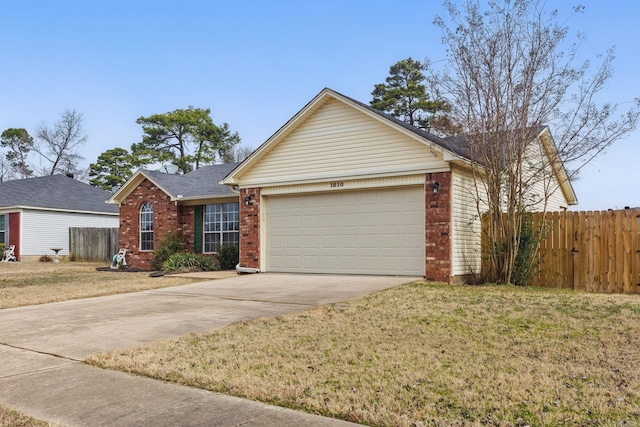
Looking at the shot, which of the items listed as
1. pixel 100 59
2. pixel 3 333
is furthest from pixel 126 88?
pixel 3 333

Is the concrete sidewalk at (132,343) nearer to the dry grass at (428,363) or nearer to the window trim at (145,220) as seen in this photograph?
the dry grass at (428,363)

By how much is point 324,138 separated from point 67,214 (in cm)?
2099

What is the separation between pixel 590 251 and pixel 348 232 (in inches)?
233

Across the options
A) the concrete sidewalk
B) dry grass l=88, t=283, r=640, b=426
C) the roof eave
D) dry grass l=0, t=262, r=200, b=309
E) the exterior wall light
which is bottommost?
dry grass l=0, t=262, r=200, b=309

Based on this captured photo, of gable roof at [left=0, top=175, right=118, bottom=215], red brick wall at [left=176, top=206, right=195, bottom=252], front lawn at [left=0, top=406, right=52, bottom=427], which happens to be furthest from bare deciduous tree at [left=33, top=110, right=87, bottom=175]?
front lawn at [left=0, top=406, right=52, bottom=427]

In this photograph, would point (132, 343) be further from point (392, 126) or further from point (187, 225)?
point (187, 225)

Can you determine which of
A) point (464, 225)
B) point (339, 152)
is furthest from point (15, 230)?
point (464, 225)

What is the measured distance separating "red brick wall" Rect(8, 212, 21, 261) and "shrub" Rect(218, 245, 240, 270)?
50.4 feet

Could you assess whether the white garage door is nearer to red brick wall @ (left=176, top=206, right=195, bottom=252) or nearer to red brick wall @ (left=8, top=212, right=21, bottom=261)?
red brick wall @ (left=176, top=206, right=195, bottom=252)

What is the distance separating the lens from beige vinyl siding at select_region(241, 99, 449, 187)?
541 inches

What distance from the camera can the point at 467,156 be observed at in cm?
1368

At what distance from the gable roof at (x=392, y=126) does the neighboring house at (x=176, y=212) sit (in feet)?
10.8

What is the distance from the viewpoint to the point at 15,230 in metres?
28.6

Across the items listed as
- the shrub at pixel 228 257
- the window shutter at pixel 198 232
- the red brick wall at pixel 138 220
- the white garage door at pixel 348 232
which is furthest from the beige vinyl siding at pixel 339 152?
the red brick wall at pixel 138 220
